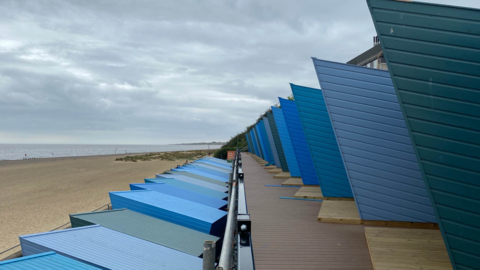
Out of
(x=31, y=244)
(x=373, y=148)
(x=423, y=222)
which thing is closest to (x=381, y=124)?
(x=373, y=148)

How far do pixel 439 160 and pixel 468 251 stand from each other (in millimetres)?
871

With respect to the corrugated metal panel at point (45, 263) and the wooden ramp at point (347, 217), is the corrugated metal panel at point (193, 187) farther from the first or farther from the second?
the corrugated metal panel at point (45, 263)

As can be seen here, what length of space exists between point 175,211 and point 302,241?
9.61ft

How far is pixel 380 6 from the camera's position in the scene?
348 centimetres

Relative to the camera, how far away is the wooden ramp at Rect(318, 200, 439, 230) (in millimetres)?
5570

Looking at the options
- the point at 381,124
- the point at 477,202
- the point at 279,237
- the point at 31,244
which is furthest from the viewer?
the point at 381,124

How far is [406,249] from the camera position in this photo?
13.8 ft

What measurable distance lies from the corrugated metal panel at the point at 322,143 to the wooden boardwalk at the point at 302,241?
2.38ft

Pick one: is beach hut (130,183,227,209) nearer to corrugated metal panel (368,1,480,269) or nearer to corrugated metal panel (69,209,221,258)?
corrugated metal panel (69,209,221,258)

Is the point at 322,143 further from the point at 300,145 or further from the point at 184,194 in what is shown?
the point at 184,194

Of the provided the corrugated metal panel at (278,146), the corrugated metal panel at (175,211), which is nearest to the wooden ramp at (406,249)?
the corrugated metal panel at (175,211)

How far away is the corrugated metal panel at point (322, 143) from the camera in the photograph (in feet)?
25.5

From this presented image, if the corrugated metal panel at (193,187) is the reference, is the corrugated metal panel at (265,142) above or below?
above

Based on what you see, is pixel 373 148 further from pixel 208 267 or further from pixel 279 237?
pixel 208 267
